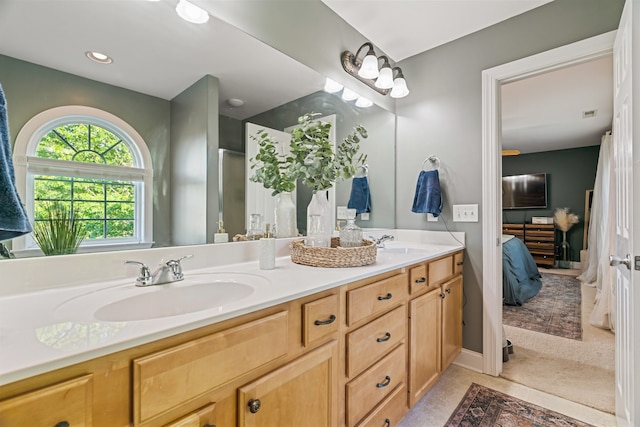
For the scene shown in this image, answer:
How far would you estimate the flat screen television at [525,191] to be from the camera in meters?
5.78

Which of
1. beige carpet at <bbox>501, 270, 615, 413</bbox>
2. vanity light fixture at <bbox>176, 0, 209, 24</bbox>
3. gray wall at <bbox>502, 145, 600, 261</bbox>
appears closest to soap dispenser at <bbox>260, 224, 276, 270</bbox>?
vanity light fixture at <bbox>176, 0, 209, 24</bbox>

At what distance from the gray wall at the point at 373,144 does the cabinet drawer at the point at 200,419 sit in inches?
59.4

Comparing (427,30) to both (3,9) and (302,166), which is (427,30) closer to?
(302,166)

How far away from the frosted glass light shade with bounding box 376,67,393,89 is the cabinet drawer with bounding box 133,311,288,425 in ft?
6.02

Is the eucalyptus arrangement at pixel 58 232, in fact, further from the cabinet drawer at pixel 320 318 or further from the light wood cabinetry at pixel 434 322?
the light wood cabinetry at pixel 434 322

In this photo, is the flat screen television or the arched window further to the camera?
the flat screen television

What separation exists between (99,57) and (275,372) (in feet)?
3.84

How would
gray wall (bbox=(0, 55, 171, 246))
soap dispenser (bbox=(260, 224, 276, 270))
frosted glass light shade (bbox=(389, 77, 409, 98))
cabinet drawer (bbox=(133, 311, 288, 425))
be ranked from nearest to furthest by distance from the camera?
cabinet drawer (bbox=(133, 311, 288, 425)) < gray wall (bbox=(0, 55, 171, 246)) < soap dispenser (bbox=(260, 224, 276, 270)) < frosted glass light shade (bbox=(389, 77, 409, 98))

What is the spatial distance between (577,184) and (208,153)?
22.2 feet

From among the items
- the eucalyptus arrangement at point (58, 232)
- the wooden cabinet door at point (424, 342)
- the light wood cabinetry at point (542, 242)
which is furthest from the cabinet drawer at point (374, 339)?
the light wood cabinetry at point (542, 242)

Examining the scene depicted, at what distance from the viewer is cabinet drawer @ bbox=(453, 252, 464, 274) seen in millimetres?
1944

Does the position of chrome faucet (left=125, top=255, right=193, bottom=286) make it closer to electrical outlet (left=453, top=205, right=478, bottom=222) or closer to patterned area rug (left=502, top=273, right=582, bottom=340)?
electrical outlet (left=453, top=205, right=478, bottom=222)

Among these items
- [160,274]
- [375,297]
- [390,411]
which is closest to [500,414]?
[390,411]

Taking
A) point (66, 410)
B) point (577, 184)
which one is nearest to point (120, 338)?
point (66, 410)
